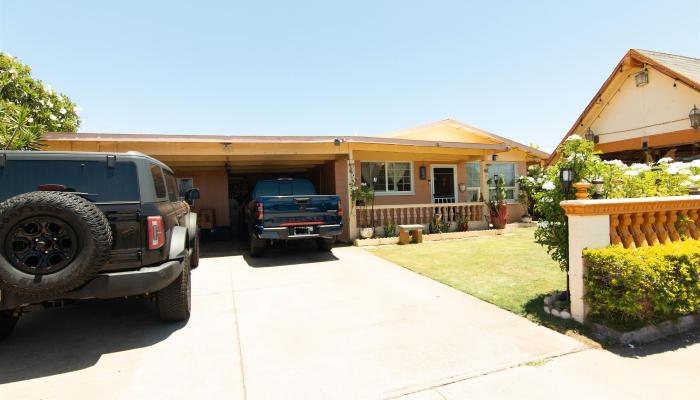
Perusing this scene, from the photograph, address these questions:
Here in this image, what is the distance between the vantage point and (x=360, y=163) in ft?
38.8

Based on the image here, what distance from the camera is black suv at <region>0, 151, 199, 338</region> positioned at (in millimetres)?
2719

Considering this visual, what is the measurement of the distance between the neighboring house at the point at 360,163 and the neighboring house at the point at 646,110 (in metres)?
2.95

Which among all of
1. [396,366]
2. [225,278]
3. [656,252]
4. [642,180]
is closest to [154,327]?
[225,278]

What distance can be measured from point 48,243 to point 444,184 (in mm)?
12795

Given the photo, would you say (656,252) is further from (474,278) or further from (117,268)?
(117,268)

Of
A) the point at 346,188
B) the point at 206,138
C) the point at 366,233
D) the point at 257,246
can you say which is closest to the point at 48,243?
the point at 257,246

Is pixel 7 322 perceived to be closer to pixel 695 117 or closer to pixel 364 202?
pixel 364 202

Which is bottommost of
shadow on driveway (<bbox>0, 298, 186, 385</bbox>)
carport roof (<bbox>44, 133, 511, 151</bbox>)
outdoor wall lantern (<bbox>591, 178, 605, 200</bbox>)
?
shadow on driveway (<bbox>0, 298, 186, 385</bbox>)

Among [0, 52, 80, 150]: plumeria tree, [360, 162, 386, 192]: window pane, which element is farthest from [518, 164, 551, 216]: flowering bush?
[0, 52, 80, 150]: plumeria tree

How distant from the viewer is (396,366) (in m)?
2.87

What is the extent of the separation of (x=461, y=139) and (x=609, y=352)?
1404 cm

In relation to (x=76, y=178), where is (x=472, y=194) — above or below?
below

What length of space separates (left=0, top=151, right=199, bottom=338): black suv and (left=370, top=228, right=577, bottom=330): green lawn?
4.24 metres

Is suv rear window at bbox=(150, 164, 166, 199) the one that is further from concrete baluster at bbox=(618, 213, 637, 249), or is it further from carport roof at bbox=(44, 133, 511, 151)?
concrete baluster at bbox=(618, 213, 637, 249)
